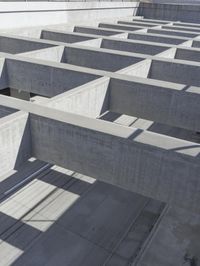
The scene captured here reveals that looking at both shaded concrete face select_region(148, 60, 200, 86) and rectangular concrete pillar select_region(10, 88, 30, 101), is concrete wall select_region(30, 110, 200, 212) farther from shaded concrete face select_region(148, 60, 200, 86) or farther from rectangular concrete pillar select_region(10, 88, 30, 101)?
rectangular concrete pillar select_region(10, 88, 30, 101)

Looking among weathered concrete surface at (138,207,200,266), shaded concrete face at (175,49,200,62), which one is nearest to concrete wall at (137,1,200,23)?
shaded concrete face at (175,49,200,62)

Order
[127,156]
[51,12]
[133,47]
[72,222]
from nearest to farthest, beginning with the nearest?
[127,156] → [72,222] → [133,47] → [51,12]

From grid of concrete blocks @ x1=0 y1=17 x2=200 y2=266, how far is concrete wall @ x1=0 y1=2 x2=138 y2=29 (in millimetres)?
7138

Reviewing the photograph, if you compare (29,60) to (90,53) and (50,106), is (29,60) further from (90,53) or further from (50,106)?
(50,106)

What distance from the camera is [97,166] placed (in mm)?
9750

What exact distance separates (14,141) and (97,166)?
9.16ft

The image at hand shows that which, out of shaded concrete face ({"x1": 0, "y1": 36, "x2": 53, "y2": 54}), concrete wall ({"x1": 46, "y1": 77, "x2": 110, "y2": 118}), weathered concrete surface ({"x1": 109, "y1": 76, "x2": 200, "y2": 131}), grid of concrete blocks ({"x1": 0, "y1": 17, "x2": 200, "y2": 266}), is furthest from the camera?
shaded concrete face ({"x1": 0, "y1": 36, "x2": 53, "y2": 54})

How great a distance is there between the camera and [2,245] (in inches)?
426

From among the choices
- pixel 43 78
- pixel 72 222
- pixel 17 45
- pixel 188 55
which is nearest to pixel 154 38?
pixel 188 55

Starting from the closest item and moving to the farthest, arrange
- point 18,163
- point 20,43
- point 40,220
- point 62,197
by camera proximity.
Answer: point 18,163 < point 40,220 < point 62,197 < point 20,43

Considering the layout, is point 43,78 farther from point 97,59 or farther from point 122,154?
point 122,154

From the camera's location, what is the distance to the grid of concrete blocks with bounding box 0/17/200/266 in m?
9.03

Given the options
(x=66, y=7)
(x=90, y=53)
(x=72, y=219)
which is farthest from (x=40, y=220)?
(x=66, y=7)

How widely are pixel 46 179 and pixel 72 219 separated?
2804mm
